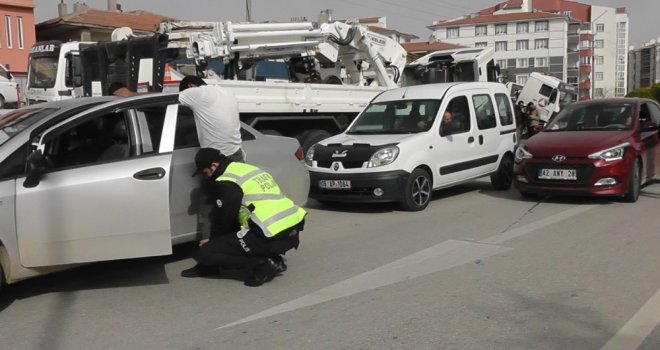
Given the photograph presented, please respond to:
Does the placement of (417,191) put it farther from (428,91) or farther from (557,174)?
(557,174)

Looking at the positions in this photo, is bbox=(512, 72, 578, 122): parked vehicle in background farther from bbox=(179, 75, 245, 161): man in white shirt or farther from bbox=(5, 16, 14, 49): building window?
bbox=(5, 16, 14, 49): building window

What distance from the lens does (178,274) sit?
18.9 ft

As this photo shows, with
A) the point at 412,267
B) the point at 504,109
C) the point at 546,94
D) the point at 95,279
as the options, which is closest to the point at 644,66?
the point at 546,94

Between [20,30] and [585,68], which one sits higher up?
[20,30]

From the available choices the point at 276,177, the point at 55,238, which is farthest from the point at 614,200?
the point at 55,238

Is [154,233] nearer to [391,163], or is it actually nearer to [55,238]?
[55,238]

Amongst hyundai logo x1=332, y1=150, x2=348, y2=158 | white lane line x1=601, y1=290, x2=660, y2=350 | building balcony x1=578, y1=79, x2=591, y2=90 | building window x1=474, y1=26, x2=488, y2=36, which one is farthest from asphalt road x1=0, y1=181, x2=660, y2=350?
building balcony x1=578, y1=79, x2=591, y2=90

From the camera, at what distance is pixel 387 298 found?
16.2 ft

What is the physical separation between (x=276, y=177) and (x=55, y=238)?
2.32 metres

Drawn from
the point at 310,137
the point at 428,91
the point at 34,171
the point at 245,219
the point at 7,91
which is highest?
the point at 7,91

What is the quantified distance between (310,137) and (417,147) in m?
3.28

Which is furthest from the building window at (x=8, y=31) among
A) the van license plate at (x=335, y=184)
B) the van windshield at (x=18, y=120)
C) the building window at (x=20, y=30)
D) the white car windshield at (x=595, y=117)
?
the van windshield at (x=18, y=120)

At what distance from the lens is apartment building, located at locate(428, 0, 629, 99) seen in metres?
84.7

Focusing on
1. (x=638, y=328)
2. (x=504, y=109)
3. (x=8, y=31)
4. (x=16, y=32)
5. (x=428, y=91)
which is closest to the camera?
(x=638, y=328)
